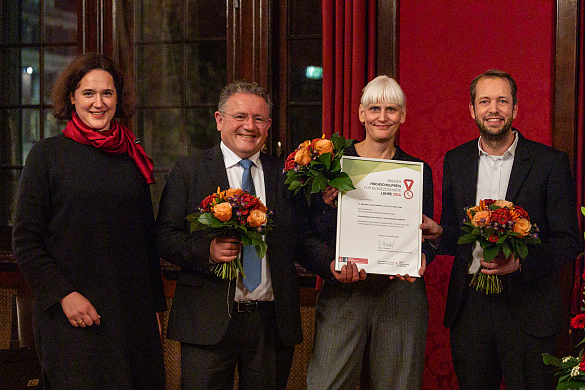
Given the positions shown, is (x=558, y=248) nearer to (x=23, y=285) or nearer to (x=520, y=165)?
(x=520, y=165)

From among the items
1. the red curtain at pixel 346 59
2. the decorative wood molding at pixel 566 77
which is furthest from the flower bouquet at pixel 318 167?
the decorative wood molding at pixel 566 77

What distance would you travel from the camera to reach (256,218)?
6.22ft

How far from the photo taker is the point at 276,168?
2.31m

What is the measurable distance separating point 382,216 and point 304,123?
1668mm

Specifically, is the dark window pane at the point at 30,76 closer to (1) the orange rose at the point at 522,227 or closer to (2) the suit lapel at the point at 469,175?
(2) the suit lapel at the point at 469,175

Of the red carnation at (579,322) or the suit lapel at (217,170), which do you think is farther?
the suit lapel at (217,170)

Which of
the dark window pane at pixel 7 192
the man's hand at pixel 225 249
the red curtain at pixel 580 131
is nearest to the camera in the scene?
the man's hand at pixel 225 249

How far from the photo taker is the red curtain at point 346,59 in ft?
10.7

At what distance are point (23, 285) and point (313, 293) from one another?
2.07 metres

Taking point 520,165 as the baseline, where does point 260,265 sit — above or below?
below

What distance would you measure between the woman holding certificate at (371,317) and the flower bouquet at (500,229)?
0.21 meters

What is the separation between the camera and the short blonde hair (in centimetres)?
226

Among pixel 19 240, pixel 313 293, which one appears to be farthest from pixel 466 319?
pixel 19 240

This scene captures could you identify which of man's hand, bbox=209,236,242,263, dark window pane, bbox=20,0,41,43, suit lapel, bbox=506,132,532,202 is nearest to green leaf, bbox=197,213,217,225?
man's hand, bbox=209,236,242,263
